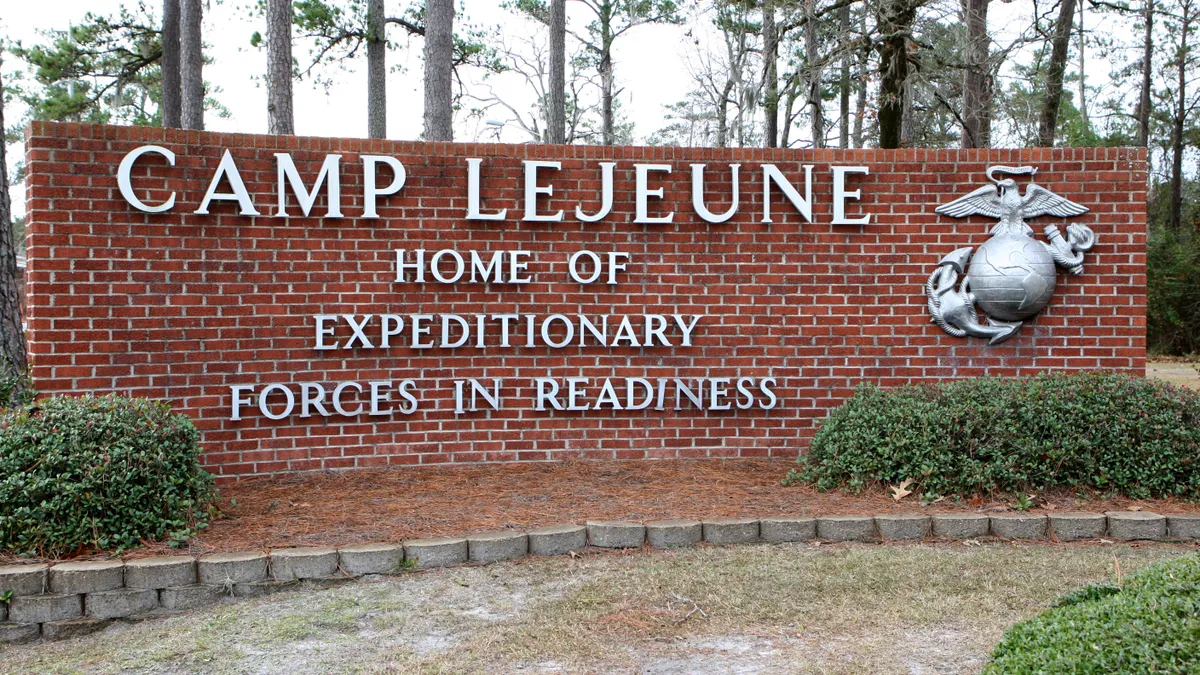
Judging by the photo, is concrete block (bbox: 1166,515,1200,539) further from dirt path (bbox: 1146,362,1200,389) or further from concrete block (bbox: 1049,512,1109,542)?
dirt path (bbox: 1146,362,1200,389)

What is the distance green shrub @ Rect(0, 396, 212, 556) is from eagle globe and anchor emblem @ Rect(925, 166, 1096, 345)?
17.2 ft

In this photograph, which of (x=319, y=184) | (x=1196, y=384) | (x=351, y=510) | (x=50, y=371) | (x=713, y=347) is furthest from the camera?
(x=1196, y=384)

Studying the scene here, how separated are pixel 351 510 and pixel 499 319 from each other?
1.84 metres

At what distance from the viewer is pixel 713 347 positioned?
7.28 m

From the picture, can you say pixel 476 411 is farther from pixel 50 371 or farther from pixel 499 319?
pixel 50 371

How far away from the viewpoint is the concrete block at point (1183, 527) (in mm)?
5473

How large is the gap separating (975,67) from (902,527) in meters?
9.83

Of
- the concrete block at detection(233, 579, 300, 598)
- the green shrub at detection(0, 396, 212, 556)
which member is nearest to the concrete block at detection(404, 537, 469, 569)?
the concrete block at detection(233, 579, 300, 598)

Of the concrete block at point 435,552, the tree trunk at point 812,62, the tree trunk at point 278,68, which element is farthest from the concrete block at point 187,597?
the tree trunk at point 812,62

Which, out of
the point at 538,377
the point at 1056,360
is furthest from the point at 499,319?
the point at 1056,360

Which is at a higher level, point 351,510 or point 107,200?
point 107,200

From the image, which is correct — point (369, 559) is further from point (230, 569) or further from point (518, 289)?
point (518, 289)

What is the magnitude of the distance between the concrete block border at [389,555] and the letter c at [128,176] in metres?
2.69

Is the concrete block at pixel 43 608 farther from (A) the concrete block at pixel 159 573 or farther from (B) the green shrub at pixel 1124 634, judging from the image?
(B) the green shrub at pixel 1124 634
